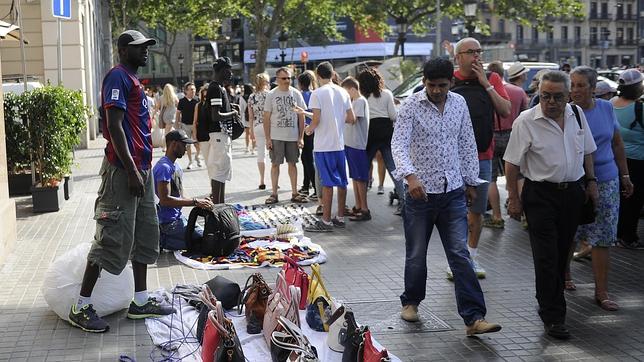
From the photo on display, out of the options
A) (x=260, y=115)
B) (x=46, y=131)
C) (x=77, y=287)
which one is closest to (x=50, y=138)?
(x=46, y=131)

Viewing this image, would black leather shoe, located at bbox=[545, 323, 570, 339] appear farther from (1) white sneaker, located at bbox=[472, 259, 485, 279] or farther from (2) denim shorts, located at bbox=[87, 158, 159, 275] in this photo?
(2) denim shorts, located at bbox=[87, 158, 159, 275]

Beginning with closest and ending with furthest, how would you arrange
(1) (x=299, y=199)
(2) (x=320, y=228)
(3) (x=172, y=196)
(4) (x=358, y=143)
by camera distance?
1. (3) (x=172, y=196)
2. (2) (x=320, y=228)
3. (4) (x=358, y=143)
4. (1) (x=299, y=199)

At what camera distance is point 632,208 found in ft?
29.3

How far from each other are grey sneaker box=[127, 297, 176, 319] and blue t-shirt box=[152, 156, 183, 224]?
1887 millimetres

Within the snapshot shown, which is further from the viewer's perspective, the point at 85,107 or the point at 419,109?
the point at 85,107

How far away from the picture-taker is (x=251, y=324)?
19.0ft

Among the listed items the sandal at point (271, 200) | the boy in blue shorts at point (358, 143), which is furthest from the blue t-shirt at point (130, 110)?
the sandal at point (271, 200)

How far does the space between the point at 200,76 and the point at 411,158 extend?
265 feet

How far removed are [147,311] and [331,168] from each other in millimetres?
4218

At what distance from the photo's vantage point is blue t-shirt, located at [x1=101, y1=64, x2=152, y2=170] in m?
5.72

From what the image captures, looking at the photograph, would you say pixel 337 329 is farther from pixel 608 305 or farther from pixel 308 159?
pixel 308 159

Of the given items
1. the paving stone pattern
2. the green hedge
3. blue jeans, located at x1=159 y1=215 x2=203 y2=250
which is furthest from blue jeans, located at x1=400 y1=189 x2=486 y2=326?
the green hedge

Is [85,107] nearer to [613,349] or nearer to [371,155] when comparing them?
[371,155]

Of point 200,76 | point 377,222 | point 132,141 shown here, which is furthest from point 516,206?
point 200,76
